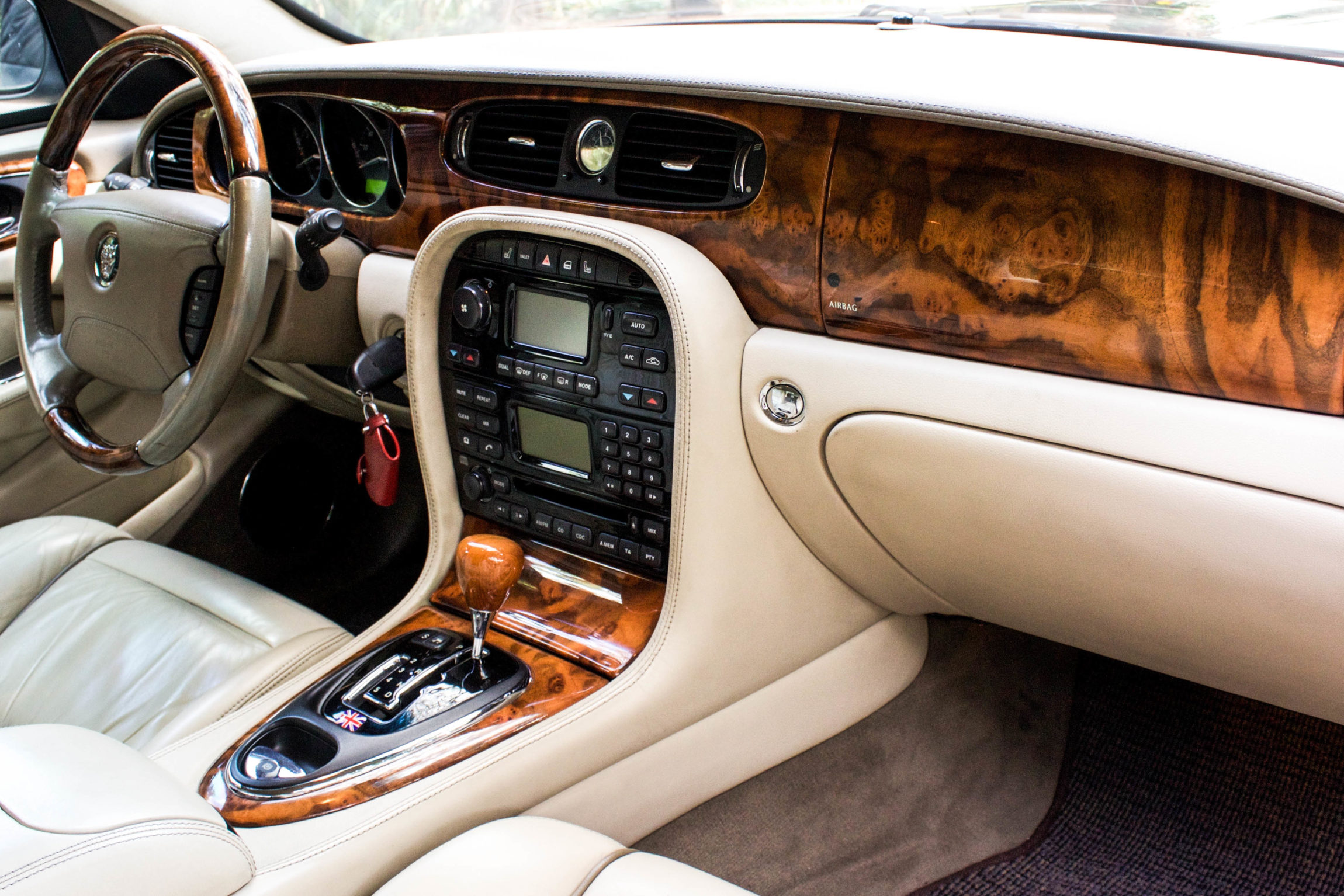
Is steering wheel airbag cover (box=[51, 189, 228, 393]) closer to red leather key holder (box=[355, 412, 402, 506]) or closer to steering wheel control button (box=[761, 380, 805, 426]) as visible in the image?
red leather key holder (box=[355, 412, 402, 506])

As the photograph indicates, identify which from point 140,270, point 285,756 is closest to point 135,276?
point 140,270

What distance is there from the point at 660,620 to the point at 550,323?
347mm

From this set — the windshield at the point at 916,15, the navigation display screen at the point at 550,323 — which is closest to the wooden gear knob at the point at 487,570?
the navigation display screen at the point at 550,323

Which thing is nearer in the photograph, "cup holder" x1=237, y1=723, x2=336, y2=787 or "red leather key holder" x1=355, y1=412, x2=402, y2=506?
"cup holder" x1=237, y1=723, x2=336, y2=787

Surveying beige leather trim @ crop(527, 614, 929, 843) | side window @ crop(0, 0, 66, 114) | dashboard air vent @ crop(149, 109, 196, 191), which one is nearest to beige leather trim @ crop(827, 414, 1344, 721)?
A: beige leather trim @ crop(527, 614, 929, 843)

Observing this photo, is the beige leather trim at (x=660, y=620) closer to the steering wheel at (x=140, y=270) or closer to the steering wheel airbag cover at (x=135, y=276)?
the steering wheel at (x=140, y=270)

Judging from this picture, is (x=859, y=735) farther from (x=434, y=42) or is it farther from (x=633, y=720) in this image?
(x=434, y=42)

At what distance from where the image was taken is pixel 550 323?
1120 millimetres

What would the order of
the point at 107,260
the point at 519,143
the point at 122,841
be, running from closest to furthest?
the point at 122,841
the point at 519,143
the point at 107,260

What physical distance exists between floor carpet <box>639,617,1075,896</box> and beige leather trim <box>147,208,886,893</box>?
0.18 meters

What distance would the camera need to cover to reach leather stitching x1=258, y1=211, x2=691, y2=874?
93 centimetres

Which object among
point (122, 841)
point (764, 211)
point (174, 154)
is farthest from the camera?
point (174, 154)

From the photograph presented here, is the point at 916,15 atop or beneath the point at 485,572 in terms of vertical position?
atop

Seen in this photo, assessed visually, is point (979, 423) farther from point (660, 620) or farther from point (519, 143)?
point (519, 143)
